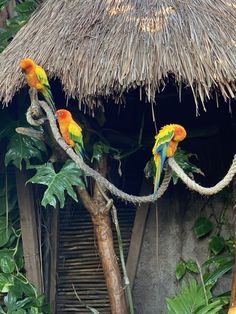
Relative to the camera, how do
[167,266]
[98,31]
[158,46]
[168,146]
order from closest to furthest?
[168,146], [158,46], [98,31], [167,266]

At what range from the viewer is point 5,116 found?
4.43 metres

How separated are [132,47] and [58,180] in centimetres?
81

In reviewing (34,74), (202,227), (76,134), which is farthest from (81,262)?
(34,74)

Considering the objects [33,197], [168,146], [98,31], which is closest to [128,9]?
[98,31]

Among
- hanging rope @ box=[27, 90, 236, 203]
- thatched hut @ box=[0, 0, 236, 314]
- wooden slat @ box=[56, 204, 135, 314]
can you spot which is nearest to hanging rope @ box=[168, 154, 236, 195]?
hanging rope @ box=[27, 90, 236, 203]

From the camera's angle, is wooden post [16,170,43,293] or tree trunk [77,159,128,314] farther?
wooden post [16,170,43,293]

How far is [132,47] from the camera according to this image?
3705mm

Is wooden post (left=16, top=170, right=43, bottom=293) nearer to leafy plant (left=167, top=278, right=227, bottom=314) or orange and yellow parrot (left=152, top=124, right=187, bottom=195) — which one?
leafy plant (left=167, top=278, right=227, bottom=314)

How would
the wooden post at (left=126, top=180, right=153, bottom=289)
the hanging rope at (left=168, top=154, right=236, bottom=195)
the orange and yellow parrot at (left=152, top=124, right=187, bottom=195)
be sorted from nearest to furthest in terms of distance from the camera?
the hanging rope at (left=168, top=154, right=236, bottom=195) → the orange and yellow parrot at (left=152, top=124, right=187, bottom=195) → the wooden post at (left=126, top=180, right=153, bottom=289)

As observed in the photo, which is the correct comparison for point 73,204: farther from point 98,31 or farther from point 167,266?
point 98,31

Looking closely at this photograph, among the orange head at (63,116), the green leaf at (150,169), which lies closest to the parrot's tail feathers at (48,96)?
the orange head at (63,116)

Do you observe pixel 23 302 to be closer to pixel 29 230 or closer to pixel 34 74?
pixel 29 230

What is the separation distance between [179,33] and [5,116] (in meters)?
1.30

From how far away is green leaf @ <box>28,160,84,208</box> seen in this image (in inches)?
147
